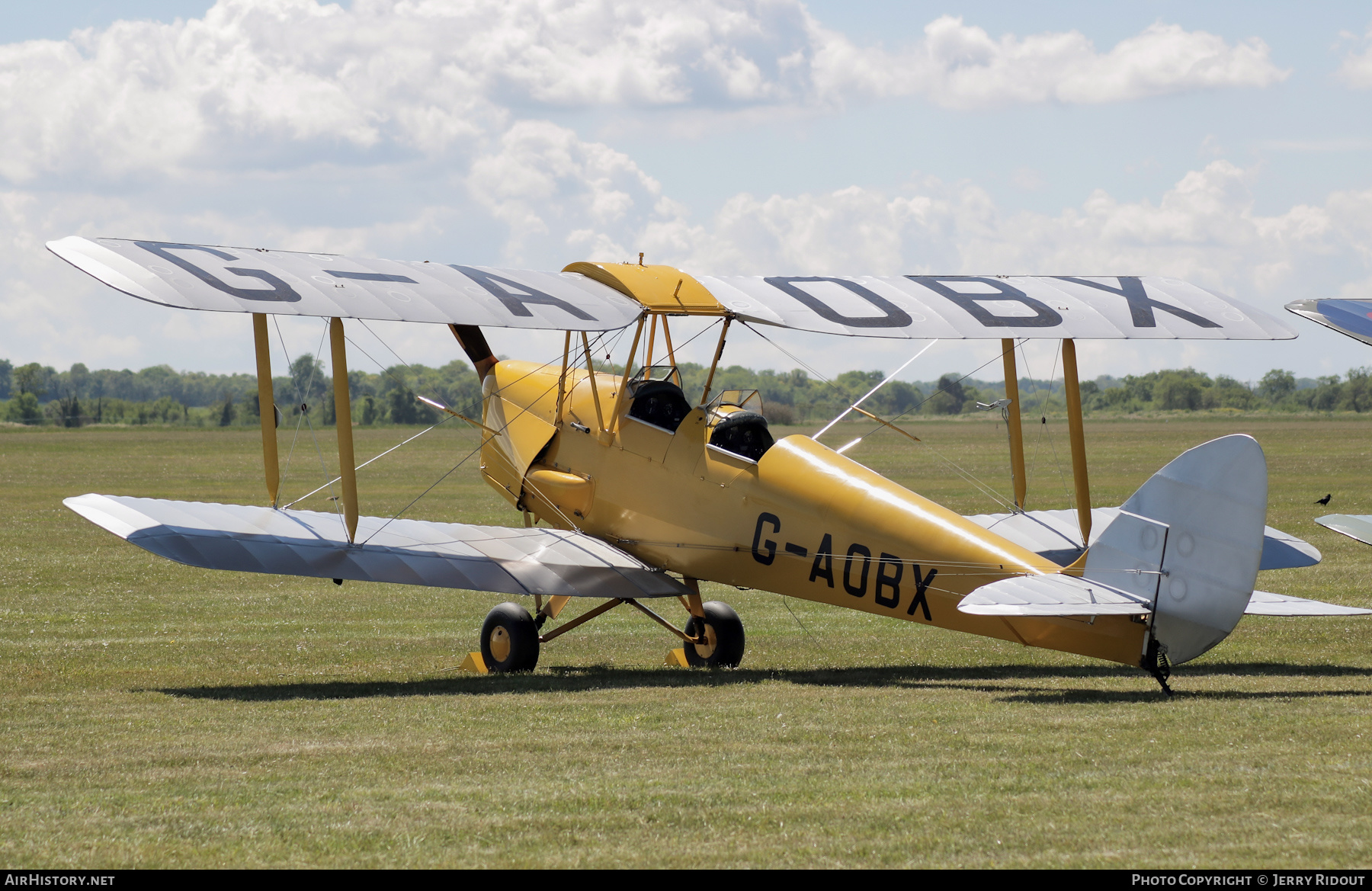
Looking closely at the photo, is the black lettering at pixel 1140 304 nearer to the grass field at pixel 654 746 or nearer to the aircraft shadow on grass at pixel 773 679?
the grass field at pixel 654 746

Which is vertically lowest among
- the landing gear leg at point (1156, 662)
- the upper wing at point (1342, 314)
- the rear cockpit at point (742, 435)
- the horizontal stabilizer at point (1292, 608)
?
the landing gear leg at point (1156, 662)

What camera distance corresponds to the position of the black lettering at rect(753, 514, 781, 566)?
10192 mm

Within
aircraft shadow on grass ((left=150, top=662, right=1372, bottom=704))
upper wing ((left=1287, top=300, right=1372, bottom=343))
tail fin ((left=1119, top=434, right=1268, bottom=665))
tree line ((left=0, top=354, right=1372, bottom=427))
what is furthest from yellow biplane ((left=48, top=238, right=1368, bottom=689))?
tree line ((left=0, top=354, right=1372, bottom=427))

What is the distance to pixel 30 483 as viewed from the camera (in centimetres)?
3522

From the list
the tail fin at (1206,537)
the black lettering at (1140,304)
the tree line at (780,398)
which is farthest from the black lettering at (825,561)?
the tree line at (780,398)

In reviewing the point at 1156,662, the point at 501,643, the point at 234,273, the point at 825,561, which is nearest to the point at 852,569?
the point at 825,561

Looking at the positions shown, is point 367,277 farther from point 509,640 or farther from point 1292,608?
point 1292,608

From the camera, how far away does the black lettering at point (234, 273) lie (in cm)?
967

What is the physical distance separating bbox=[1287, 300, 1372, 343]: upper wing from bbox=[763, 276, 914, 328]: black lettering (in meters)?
2.82

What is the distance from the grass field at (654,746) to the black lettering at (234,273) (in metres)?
2.63

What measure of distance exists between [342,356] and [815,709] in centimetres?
417

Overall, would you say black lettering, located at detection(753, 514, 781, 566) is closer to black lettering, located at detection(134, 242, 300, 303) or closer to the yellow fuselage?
the yellow fuselage

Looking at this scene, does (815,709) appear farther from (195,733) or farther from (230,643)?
(230,643)

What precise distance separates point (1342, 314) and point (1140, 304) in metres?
2.85
